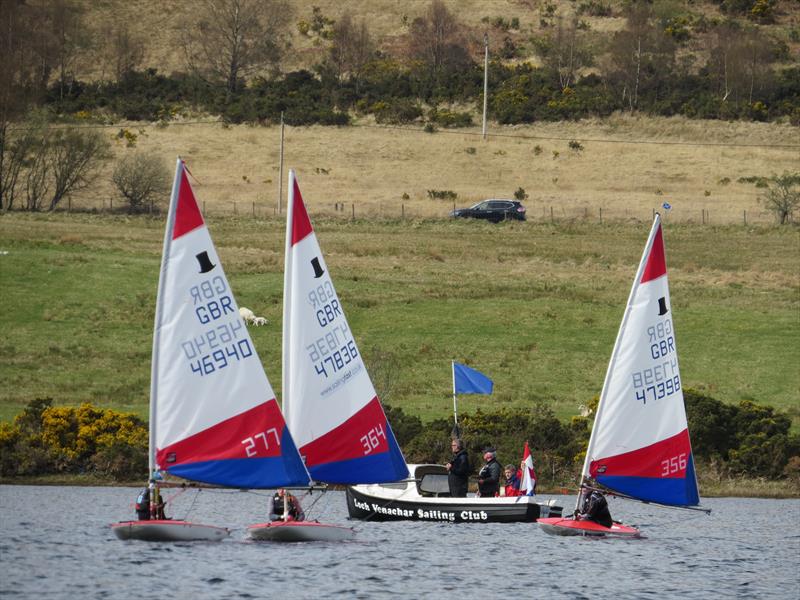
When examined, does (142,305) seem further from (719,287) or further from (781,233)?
(781,233)

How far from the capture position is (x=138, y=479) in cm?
4278

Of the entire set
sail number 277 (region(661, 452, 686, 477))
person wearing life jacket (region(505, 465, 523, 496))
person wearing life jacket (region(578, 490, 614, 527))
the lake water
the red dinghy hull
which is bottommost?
the lake water

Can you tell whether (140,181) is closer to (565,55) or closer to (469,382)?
(565,55)

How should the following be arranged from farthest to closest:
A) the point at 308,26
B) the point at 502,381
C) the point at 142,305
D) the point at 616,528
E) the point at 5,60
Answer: the point at 308,26 < the point at 5,60 < the point at 142,305 < the point at 502,381 < the point at 616,528

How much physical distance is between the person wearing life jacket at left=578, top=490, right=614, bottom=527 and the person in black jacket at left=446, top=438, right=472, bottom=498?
304cm

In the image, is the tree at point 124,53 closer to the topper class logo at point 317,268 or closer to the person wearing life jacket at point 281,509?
the topper class logo at point 317,268

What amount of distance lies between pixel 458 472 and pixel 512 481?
2.47m

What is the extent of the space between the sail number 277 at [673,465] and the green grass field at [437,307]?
61.6 ft

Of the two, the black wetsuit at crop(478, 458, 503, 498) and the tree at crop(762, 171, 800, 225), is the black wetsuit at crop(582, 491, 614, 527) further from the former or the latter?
the tree at crop(762, 171, 800, 225)

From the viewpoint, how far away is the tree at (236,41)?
161000 millimetres

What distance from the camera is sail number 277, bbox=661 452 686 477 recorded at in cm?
3209

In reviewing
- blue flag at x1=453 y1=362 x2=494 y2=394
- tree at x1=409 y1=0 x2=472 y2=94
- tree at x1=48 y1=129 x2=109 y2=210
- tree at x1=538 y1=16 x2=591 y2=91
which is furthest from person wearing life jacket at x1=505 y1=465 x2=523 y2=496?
tree at x1=409 y1=0 x2=472 y2=94

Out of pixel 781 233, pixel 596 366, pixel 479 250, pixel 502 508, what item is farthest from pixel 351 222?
Result: pixel 502 508

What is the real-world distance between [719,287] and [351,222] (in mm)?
34413
